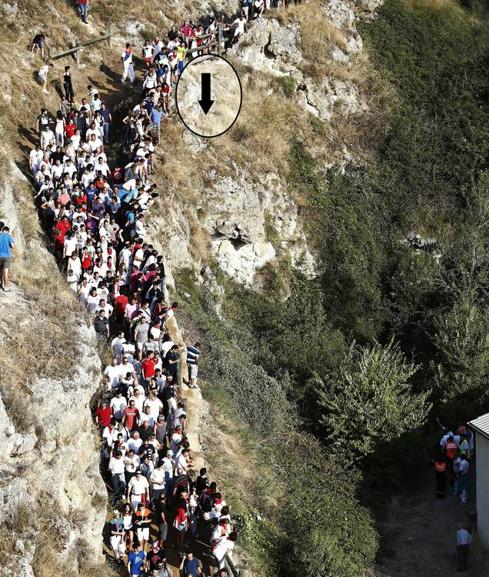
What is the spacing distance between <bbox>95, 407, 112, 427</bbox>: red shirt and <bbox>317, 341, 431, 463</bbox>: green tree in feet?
38.9

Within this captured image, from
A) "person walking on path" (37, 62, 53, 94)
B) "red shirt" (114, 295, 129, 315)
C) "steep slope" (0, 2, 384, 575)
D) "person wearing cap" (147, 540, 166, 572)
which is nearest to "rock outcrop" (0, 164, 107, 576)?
"steep slope" (0, 2, 384, 575)

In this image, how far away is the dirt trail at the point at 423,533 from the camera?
2753 cm

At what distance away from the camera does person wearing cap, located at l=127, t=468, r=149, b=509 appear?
19.5 m

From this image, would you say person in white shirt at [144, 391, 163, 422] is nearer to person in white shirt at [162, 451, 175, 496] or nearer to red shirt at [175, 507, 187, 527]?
person in white shirt at [162, 451, 175, 496]

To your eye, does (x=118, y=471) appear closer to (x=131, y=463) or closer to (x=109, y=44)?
(x=131, y=463)

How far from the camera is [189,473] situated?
68.6 feet

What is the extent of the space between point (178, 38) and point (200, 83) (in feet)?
6.03

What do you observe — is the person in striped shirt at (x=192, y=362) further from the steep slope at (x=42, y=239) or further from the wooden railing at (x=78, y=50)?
the wooden railing at (x=78, y=50)

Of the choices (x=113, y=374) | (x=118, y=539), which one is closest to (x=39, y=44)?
(x=113, y=374)

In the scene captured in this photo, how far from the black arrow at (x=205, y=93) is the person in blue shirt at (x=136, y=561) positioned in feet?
70.4

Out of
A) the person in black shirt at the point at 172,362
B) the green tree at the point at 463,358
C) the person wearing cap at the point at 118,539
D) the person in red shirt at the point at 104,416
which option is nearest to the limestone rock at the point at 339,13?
the green tree at the point at 463,358

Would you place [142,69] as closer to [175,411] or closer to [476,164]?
[476,164]

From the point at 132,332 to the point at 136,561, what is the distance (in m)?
6.45

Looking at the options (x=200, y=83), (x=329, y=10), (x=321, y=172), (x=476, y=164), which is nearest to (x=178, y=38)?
(x=200, y=83)
